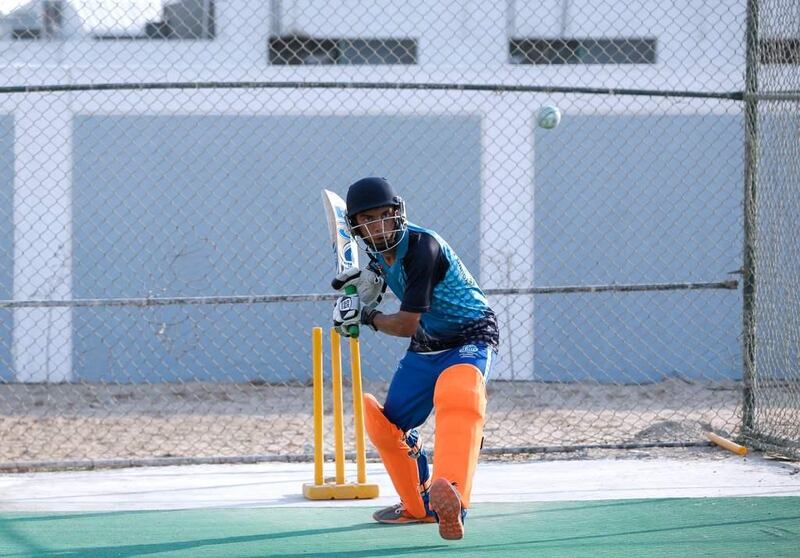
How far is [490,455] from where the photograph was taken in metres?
8.01

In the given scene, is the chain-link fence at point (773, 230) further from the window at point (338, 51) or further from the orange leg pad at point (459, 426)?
the window at point (338, 51)

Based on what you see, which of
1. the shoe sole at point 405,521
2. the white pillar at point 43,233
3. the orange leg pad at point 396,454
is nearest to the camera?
the orange leg pad at point 396,454

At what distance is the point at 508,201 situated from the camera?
42.6 feet

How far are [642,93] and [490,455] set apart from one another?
2733 millimetres

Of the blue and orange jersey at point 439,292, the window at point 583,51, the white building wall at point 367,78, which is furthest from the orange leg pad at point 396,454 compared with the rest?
the window at point 583,51

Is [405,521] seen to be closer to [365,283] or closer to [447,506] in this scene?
[447,506]

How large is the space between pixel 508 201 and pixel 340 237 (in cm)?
749

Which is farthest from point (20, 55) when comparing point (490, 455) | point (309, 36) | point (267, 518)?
point (267, 518)

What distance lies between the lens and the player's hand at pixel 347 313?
5262 millimetres

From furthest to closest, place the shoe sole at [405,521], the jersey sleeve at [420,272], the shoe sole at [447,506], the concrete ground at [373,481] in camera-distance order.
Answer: the concrete ground at [373,481] → the shoe sole at [405,521] → the jersey sleeve at [420,272] → the shoe sole at [447,506]

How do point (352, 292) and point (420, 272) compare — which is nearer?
point (420, 272)

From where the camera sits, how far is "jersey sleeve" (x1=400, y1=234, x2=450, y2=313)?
17.0 feet

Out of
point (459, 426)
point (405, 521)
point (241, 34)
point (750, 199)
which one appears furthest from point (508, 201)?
point (459, 426)

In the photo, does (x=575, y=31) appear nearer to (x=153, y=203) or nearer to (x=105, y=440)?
(x=153, y=203)
